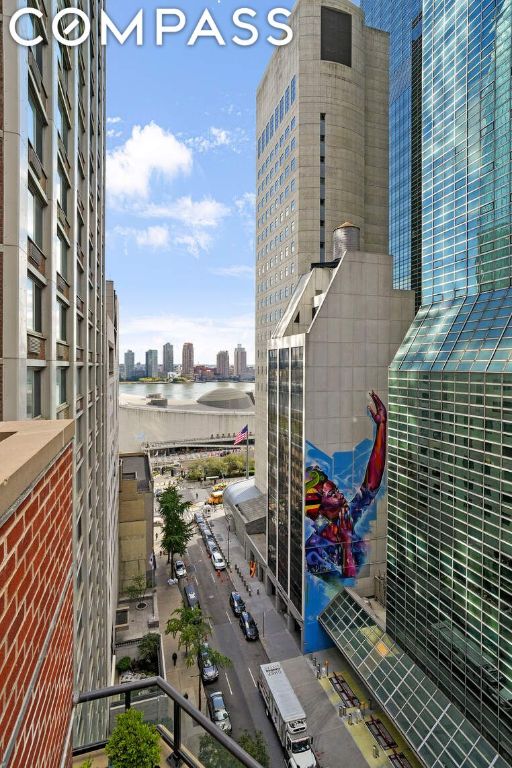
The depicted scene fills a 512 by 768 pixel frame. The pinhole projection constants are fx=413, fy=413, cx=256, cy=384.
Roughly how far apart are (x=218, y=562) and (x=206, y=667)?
67.3 ft

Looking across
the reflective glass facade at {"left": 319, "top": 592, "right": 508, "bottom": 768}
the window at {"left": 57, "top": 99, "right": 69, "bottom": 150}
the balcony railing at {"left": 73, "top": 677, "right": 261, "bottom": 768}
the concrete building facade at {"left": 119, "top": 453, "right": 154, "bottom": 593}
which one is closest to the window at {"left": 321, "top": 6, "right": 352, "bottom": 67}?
the window at {"left": 57, "top": 99, "right": 69, "bottom": 150}

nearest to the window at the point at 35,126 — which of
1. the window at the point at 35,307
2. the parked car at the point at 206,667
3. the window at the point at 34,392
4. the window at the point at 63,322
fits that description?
the window at the point at 35,307

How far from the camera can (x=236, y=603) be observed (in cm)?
4716

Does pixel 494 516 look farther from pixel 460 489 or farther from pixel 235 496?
pixel 235 496

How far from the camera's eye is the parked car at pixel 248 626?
4213 centimetres

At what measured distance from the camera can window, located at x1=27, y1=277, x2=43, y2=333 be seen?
34.5 feet

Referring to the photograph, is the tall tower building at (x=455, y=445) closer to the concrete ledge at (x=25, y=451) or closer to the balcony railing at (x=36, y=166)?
the balcony railing at (x=36, y=166)

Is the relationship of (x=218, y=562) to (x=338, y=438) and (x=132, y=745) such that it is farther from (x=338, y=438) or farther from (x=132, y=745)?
(x=132, y=745)

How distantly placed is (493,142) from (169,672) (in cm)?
5205

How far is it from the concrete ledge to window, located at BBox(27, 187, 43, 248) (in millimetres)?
6090

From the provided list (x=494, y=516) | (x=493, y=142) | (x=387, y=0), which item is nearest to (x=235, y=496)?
(x=494, y=516)

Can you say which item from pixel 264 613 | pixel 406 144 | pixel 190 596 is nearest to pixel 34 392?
pixel 264 613

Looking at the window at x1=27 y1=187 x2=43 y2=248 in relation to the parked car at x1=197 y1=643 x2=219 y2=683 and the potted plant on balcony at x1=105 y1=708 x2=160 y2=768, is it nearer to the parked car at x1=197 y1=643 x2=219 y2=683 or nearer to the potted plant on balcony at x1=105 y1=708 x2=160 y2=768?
the potted plant on balcony at x1=105 y1=708 x2=160 y2=768

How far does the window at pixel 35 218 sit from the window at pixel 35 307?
1.18 meters
